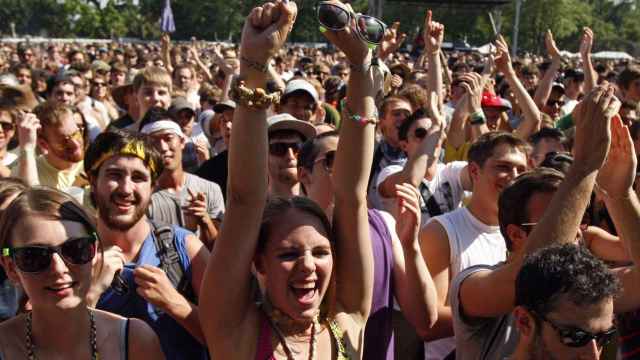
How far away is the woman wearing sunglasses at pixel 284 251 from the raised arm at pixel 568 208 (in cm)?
45

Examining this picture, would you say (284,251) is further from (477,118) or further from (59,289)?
(477,118)

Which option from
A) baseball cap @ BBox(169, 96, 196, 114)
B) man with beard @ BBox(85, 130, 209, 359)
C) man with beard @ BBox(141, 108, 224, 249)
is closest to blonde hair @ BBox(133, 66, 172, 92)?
baseball cap @ BBox(169, 96, 196, 114)

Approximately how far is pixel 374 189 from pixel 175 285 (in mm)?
2237

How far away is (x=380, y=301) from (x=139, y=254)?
3.23 ft

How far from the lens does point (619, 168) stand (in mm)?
3031

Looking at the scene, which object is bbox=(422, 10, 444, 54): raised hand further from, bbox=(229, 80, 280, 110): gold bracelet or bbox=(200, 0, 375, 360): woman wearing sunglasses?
bbox=(229, 80, 280, 110): gold bracelet

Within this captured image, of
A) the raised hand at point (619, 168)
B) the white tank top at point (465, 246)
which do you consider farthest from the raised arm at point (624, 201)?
the white tank top at point (465, 246)

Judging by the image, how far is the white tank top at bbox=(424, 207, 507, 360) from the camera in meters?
3.51

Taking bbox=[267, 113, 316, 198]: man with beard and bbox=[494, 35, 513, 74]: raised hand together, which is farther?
bbox=[494, 35, 513, 74]: raised hand

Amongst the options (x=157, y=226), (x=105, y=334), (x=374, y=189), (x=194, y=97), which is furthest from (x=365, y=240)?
(x=194, y=97)

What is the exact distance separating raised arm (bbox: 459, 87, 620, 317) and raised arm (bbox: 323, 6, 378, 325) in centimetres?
45

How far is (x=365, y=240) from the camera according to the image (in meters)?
2.49

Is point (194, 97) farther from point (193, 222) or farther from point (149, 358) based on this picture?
point (149, 358)

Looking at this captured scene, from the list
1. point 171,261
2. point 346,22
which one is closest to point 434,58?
point 171,261
